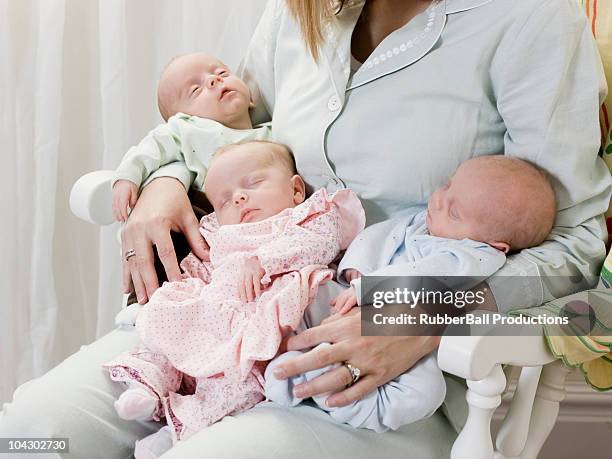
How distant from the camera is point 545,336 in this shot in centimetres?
93

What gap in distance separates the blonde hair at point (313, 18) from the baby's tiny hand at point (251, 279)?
39cm

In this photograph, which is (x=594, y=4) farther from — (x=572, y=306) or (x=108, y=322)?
(x=108, y=322)

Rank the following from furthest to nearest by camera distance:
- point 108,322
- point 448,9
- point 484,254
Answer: point 108,322 → point 448,9 → point 484,254

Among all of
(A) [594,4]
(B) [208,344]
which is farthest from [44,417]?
(A) [594,4]

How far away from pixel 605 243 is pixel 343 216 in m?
0.39

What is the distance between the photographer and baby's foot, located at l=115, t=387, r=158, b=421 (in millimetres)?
1000

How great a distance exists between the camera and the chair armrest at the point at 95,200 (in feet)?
4.41

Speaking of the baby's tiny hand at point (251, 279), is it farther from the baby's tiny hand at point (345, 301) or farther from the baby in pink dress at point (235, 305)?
the baby's tiny hand at point (345, 301)

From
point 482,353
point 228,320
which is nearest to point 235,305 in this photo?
point 228,320

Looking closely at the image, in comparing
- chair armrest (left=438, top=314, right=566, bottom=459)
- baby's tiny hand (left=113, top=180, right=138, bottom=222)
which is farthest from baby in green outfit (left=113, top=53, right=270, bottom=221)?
chair armrest (left=438, top=314, right=566, bottom=459)

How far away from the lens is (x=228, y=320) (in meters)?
1.06

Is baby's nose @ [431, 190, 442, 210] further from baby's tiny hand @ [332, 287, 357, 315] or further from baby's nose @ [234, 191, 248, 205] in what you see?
baby's nose @ [234, 191, 248, 205]

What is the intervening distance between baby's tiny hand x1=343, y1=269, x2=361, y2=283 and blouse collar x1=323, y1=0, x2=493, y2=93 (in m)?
0.29

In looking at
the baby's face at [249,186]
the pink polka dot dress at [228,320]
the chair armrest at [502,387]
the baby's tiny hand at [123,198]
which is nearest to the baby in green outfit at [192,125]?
the baby's tiny hand at [123,198]
